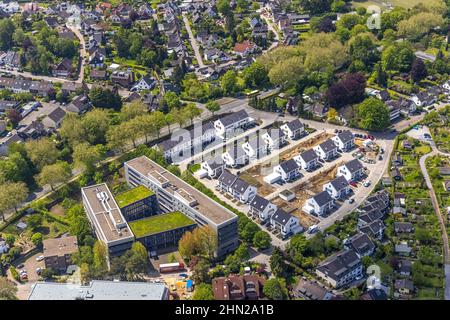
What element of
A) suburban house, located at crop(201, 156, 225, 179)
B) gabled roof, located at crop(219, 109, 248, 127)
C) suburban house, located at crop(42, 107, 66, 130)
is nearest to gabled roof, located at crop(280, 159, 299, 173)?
suburban house, located at crop(201, 156, 225, 179)

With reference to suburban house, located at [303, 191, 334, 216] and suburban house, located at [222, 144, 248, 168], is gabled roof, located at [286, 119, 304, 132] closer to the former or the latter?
suburban house, located at [222, 144, 248, 168]

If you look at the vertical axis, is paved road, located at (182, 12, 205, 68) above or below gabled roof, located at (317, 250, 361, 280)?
above

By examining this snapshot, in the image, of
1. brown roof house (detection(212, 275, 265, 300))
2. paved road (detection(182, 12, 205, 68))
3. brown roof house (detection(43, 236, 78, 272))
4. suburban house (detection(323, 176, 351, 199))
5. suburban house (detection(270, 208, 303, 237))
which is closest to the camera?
brown roof house (detection(212, 275, 265, 300))

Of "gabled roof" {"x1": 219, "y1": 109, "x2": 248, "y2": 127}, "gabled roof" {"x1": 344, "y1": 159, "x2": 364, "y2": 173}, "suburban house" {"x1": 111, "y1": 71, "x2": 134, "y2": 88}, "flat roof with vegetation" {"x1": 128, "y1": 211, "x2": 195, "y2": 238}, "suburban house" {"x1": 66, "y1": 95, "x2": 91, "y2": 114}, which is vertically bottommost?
"gabled roof" {"x1": 344, "y1": 159, "x2": 364, "y2": 173}

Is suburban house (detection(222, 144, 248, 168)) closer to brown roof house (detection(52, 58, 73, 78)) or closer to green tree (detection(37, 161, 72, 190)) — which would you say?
green tree (detection(37, 161, 72, 190))

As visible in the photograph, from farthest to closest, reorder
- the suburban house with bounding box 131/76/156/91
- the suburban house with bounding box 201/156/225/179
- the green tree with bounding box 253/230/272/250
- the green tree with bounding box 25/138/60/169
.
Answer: the suburban house with bounding box 131/76/156/91 < the green tree with bounding box 25/138/60/169 < the suburban house with bounding box 201/156/225/179 < the green tree with bounding box 253/230/272/250

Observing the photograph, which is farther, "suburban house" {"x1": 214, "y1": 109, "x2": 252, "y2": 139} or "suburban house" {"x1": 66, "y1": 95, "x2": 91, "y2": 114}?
"suburban house" {"x1": 66, "y1": 95, "x2": 91, "y2": 114}
